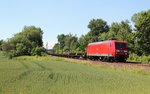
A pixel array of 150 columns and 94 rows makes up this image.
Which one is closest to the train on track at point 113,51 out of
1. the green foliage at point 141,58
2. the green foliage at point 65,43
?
the green foliage at point 141,58

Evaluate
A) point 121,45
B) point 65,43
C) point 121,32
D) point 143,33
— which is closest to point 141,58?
point 143,33

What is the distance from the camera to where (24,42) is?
98.8m

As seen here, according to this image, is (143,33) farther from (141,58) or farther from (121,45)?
(121,45)

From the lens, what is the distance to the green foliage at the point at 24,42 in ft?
305

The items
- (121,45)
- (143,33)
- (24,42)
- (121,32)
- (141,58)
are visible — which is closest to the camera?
(121,45)

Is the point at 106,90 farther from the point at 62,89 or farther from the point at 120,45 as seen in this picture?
the point at 120,45

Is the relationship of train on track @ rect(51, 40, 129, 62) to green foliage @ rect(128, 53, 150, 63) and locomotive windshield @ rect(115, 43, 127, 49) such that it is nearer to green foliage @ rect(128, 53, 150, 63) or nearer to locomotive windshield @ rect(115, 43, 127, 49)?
locomotive windshield @ rect(115, 43, 127, 49)

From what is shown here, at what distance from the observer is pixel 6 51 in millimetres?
97312

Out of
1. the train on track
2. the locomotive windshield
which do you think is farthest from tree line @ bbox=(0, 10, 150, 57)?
the locomotive windshield

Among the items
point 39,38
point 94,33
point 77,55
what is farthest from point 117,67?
point 94,33

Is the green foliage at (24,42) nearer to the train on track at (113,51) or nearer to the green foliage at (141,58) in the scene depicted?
the green foliage at (141,58)

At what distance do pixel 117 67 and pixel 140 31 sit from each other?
1216 inches

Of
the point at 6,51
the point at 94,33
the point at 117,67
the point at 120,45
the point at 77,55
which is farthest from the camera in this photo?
the point at 94,33

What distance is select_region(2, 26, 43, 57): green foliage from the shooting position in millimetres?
92875
